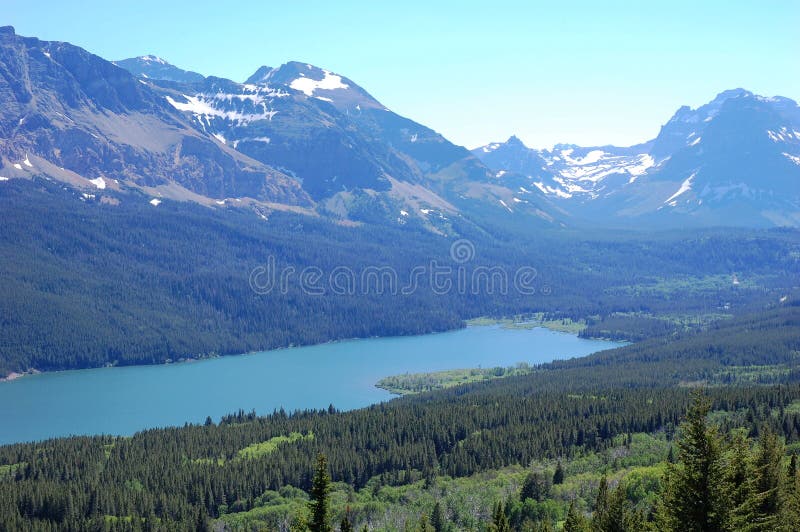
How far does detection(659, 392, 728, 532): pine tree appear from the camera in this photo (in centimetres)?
3108

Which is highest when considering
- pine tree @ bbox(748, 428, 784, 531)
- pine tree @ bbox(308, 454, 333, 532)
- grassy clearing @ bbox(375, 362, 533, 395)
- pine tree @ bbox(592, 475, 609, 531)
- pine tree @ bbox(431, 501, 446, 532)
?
pine tree @ bbox(308, 454, 333, 532)

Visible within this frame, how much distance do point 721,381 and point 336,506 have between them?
95.5 metres

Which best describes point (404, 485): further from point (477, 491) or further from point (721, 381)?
point (721, 381)

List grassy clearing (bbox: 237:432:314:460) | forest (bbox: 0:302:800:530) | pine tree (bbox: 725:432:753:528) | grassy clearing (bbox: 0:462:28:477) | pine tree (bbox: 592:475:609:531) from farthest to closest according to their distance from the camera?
grassy clearing (bbox: 237:432:314:460), grassy clearing (bbox: 0:462:28:477), forest (bbox: 0:302:800:530), pine tree (bbox: 592:475:609:531), pine tree (bbox: 725:432:753:528)

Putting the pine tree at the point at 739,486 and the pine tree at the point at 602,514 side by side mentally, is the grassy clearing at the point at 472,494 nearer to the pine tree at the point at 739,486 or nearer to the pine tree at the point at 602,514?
the pine tree at the point at 602,514

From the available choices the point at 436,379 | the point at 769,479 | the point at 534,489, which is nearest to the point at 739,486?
the point at 769,479

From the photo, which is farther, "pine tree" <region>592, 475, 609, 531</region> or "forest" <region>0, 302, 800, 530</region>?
"forest" <region>0, 302, 800, 530</region>

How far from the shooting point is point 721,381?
162375mm

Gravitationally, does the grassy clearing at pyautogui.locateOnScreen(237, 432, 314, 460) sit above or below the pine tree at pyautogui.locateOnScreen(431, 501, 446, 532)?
above

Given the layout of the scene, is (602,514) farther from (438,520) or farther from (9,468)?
(9,468)

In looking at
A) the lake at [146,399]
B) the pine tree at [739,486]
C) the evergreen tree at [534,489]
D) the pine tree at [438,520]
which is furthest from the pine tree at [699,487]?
the lake at [146,399]

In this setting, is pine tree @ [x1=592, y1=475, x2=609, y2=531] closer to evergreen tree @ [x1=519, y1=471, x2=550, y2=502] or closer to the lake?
evergreen tree @ [x1=519, y1=471, x2=550, y2=502]

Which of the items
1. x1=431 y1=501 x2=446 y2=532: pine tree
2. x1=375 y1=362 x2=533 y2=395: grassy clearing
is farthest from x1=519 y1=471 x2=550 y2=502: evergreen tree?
x1=375 y1=362 x2=533 y2=395: grassy clearing

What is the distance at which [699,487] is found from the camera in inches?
1235
